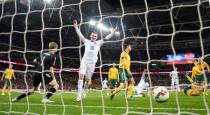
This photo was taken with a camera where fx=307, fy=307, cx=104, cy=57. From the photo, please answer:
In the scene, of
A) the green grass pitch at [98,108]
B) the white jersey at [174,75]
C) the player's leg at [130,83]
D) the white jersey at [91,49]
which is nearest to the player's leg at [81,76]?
the white jersey at [91,49]

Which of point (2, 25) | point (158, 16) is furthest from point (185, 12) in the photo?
point (2, 25)

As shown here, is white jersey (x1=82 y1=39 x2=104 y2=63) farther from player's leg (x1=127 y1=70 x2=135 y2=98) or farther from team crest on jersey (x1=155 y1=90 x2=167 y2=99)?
team crest on jersey (x1=155 y1=90 x2=167 y2=99)

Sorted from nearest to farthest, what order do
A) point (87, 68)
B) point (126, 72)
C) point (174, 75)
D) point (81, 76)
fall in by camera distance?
point (81, 76), point (87, 68), point (126, 72), point (174, 75)

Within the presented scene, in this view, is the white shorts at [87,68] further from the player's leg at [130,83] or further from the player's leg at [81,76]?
the player's leg at [130,83]

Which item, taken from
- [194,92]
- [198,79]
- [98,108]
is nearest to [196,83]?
[198,79]

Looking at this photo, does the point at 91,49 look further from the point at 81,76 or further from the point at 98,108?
the point at 98,108

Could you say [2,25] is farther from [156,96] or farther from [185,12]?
[156,96]

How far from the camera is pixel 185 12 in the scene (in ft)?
72.3

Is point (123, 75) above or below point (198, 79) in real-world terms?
above

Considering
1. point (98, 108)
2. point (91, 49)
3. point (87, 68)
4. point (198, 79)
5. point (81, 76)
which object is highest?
point (91, 49)

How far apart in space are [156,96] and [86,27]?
772 inches

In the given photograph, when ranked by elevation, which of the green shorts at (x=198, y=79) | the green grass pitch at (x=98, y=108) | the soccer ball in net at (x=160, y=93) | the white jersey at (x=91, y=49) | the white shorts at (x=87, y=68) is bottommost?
the green grass pitch at (x=98, y=108)

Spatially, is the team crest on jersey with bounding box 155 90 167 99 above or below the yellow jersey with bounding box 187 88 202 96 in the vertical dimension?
above

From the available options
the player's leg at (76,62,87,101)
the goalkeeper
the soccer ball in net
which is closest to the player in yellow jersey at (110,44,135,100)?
the player's leg at (76,62,87,101)
